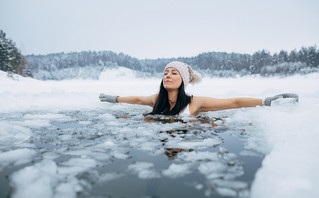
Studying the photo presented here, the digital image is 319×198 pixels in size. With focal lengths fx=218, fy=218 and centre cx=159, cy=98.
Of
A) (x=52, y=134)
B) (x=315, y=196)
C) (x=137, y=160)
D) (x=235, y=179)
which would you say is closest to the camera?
(x=315, y=196)

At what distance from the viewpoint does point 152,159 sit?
59.5 inches

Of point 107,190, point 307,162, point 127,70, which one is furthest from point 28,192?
point 127,70

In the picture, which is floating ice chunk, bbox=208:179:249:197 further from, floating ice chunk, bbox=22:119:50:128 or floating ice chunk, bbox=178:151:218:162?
floating ice chunk, bbox=22:119:50:128

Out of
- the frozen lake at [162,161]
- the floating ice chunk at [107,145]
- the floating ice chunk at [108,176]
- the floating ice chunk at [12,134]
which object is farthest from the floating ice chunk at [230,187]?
the floating ice chunk at [12,134]

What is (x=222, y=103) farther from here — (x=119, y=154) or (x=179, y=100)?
(x=119, y=154)

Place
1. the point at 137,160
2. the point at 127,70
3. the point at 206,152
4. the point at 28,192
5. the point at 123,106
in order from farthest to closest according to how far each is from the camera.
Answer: the point at 127,70
the point at 123,106
the point at 206,152
the point at 137,160
the point at 28,192

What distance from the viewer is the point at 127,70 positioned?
8669 centimetres

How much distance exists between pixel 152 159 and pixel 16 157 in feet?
3.10

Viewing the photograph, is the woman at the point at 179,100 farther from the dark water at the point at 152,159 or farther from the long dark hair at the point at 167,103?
the dark water at the point at 152,159

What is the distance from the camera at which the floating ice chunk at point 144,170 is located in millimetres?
1250

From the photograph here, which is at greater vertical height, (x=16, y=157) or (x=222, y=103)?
(x=222, y=103)

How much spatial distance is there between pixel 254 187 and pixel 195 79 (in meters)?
3.32

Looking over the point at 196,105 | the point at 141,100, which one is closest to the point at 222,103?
the point at 196,105

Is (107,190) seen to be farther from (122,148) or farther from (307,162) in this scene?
(307,162)
